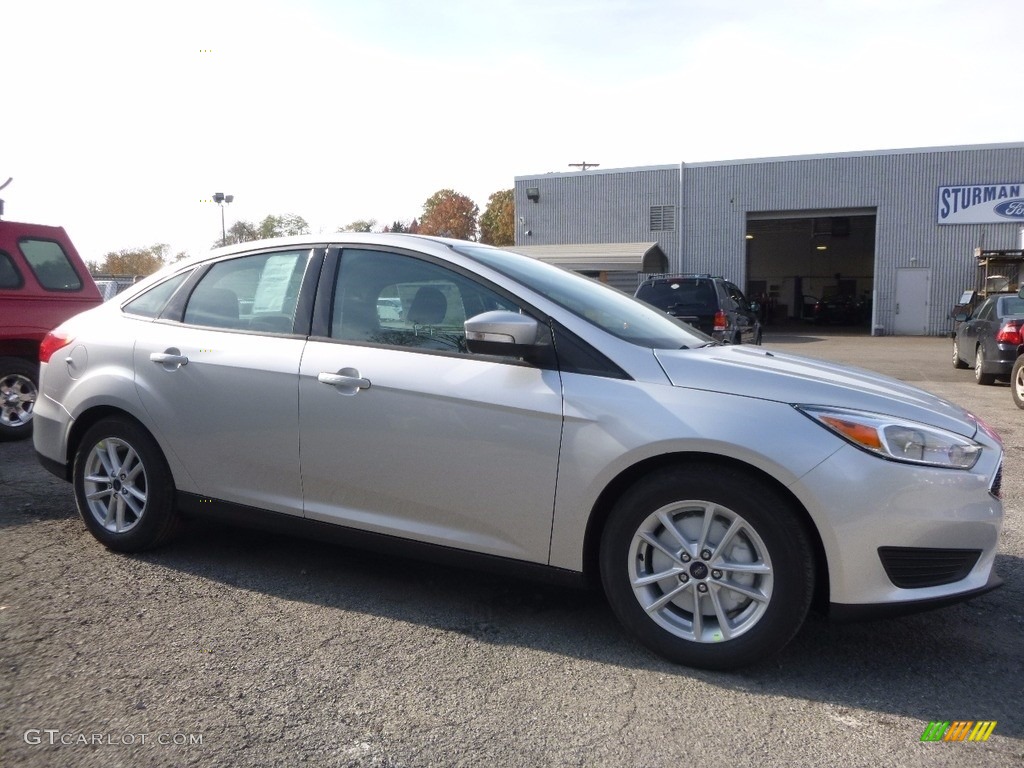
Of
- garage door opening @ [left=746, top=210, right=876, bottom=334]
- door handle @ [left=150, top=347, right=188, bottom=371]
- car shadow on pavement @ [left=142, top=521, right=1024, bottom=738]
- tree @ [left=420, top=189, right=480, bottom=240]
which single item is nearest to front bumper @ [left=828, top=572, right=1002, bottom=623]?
car shadow on pavement @ [left=142, top=521, right=1024, bottom=738]

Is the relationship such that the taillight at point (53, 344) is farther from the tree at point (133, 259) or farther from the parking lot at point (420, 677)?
the tree at point (133, 259)

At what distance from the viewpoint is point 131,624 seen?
3701mm

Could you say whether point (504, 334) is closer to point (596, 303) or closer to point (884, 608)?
point (596, 303)

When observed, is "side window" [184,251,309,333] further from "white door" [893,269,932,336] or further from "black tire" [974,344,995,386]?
"white door" [893,269,932,336]

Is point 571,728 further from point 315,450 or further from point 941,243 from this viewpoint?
point 941,243

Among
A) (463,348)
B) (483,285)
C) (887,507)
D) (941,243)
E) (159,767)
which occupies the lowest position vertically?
(159,767)

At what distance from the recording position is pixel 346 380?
3.85 metres

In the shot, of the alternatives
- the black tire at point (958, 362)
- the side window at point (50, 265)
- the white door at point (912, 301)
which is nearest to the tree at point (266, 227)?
the side window at point (50, 265)

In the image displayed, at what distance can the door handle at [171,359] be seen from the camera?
4.36 m

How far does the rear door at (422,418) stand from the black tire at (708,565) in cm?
36

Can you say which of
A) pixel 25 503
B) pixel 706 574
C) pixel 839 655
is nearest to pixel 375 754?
pixel 706 574

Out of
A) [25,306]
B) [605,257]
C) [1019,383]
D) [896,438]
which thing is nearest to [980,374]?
[1019,383]

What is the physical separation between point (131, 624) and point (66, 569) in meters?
0.92

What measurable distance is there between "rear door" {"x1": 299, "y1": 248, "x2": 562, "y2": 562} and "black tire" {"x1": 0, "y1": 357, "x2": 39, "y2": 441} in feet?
17.8
